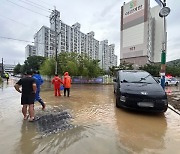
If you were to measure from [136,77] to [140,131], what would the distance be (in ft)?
11.9

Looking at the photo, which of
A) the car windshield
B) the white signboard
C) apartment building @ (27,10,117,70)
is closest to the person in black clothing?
the car windshield

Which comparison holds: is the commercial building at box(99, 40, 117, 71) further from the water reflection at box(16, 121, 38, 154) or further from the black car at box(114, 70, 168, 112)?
the water reflection at box(16, 121, 38, 154)

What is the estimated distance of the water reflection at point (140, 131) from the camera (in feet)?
12.9

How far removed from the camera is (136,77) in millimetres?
8242

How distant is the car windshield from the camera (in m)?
7.95

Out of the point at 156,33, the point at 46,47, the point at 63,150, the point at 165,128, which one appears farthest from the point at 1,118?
the point at 156,33

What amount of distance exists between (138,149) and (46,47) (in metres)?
39.0

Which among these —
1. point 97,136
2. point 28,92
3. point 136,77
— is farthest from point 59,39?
point 97,136

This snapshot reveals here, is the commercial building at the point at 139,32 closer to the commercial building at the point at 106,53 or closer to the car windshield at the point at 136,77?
the commercial building at the point at 106,53

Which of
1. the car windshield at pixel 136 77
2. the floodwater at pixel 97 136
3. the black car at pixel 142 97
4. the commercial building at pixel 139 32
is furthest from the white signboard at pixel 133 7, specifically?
the floodwater at pixel 97 136

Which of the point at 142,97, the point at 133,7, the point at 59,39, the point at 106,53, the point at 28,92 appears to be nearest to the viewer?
the point at 28,92

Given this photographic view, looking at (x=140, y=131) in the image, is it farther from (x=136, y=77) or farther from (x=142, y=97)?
(x=136, y=77)

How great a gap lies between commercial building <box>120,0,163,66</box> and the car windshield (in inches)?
2817

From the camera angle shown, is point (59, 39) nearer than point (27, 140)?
No
